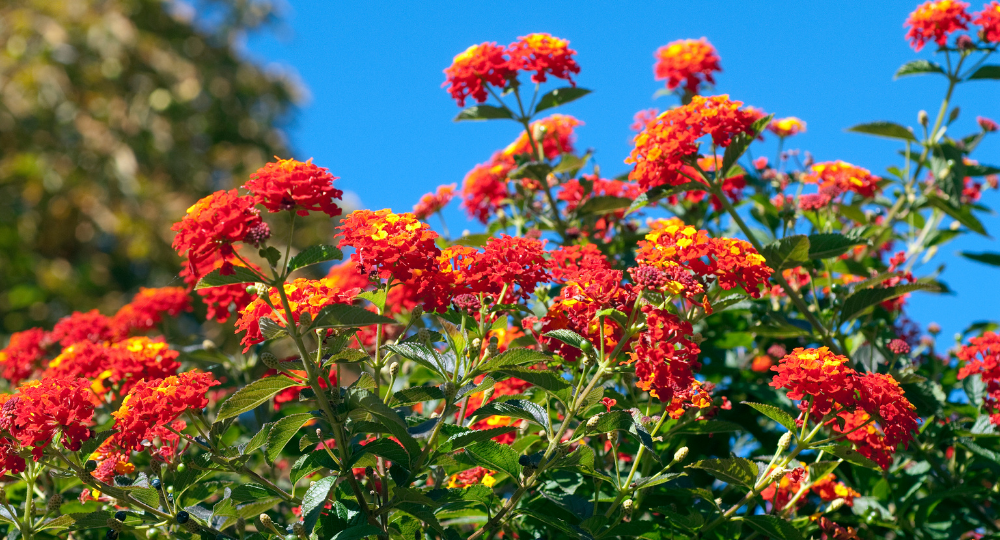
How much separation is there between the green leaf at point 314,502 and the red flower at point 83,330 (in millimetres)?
1978

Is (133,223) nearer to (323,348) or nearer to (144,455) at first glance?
(144,455)

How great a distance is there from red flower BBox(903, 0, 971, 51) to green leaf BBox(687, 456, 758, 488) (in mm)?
2341

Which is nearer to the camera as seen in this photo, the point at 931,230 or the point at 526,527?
the point at 526,527

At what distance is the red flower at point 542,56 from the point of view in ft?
10.9

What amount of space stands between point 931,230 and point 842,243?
1447 millimetres

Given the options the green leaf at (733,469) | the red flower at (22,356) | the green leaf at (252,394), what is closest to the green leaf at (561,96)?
the green leaf at (733,469)

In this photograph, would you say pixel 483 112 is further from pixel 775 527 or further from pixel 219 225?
pixel 775 527

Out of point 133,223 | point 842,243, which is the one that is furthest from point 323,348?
point 133,223

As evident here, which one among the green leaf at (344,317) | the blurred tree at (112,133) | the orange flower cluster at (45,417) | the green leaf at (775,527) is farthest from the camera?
the blurred tree at (112,133)

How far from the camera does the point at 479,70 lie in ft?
10.8

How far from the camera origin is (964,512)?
316cm

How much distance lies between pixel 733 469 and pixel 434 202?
223 centimetres

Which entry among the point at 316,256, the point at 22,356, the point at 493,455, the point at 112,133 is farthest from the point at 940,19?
the point at 112,133

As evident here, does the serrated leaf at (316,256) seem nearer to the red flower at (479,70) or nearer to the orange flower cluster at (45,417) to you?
the orange flower cluster at (45,417)
